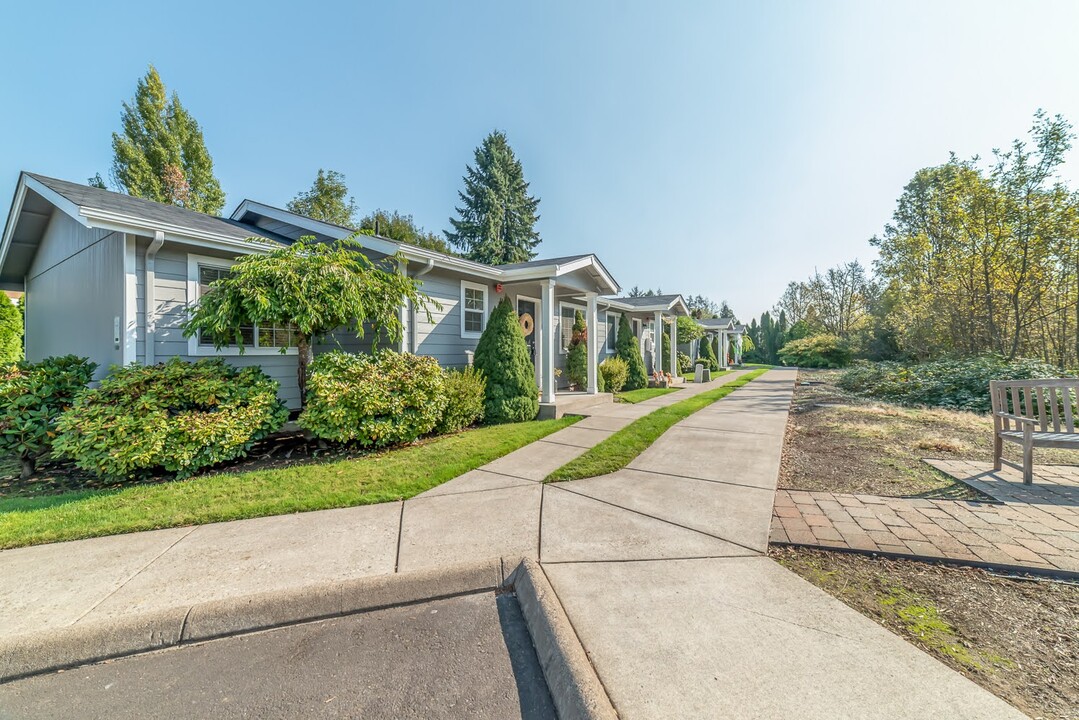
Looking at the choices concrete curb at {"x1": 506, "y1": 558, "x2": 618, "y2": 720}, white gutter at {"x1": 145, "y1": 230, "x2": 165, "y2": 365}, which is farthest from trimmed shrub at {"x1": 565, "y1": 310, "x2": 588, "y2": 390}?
concrete curb at {"x1": 506, "y1": 558, "x2": 618, "y2": 720}

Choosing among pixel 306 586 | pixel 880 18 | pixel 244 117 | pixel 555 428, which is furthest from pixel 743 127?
pixel 244 117

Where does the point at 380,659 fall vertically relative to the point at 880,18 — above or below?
below

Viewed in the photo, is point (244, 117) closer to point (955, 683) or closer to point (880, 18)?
point (880, 18)

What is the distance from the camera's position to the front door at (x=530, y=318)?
10.5 m

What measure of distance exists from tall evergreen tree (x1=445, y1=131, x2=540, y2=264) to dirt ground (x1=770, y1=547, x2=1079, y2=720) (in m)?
28.3

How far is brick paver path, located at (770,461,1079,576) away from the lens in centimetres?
268

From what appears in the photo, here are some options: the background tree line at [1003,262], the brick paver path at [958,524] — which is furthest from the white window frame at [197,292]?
the background tree line at [1003,262]

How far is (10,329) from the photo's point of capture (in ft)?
44.0

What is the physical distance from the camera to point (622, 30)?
8.66 m

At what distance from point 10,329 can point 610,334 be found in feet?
65.6

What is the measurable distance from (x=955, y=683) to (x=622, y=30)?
35.6 ft

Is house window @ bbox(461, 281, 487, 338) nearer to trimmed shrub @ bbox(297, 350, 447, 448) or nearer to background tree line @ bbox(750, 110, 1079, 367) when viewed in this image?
trimmed shrub @ bbox(297, 350, 447, 448)

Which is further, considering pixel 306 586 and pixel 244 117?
pixel 244 117

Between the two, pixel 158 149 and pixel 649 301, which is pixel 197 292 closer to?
pixel 649 301
